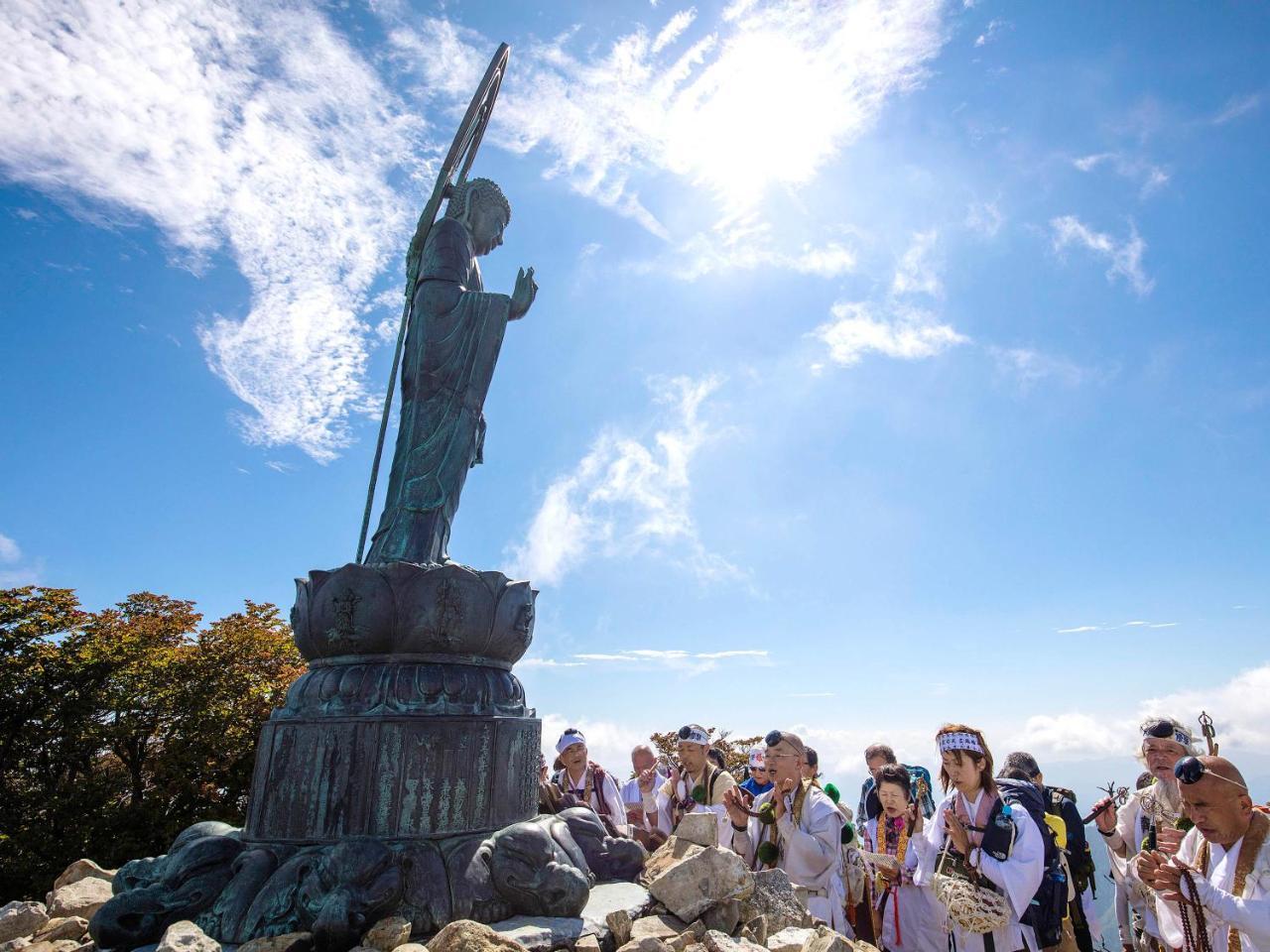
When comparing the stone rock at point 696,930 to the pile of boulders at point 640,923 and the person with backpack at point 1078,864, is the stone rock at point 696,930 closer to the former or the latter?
the pile of boulders at point 640,923

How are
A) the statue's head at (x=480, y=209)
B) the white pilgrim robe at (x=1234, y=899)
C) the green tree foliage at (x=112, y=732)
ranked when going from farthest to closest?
the green tree foliage at (x=112, y=732)
the statue's head at (x=480, y=209)
the white pilgrim robe at (x=1234, y=899)

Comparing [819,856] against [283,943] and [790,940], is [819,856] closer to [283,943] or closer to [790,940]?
[790,940]

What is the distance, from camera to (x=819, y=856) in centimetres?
450

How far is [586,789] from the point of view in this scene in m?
5.68

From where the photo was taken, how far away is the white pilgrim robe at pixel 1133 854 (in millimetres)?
5145

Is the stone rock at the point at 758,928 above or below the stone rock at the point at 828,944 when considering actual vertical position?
below

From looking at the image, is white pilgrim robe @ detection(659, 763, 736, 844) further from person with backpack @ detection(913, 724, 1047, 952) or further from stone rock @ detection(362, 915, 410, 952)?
stone rock @ detection(362, 915, 410, 952)

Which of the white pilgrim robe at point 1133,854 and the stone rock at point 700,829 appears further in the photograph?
the white pilgrim robe at point 1133,854

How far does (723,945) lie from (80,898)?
12.9ft

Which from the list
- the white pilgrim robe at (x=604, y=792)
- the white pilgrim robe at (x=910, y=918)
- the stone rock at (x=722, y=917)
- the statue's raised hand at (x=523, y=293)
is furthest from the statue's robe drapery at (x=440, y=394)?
the white pilgrim robe at (x=910, y=918)

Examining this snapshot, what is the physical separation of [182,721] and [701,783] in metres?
9.41

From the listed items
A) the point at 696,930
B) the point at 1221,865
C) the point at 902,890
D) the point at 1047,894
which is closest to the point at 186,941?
the point at 696,930

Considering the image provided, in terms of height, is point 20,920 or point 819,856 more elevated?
point 819,856

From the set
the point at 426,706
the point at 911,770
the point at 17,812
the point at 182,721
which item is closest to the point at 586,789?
the point at 426,706
